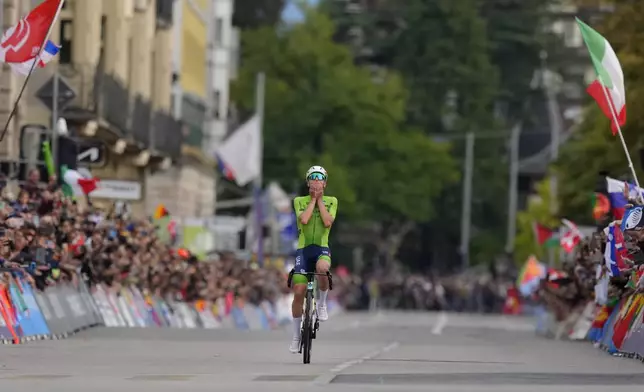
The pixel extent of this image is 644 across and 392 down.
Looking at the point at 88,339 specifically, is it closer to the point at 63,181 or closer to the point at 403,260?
the point at 63,181

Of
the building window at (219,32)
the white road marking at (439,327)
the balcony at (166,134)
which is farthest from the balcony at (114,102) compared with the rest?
the building window at (219,32)

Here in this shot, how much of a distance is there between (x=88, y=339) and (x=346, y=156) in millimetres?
72659

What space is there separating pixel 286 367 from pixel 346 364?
1.08 m

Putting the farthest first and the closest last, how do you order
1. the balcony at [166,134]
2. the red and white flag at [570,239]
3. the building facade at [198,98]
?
the building facade at [198,98]
the balcony at [166,134]
the red and white flag at [570,239]

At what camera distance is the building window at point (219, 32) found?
93.9 metres

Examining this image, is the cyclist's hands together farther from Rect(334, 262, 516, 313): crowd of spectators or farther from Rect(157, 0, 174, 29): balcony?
Rect(334, 262, 516, 313): crowd of spectators

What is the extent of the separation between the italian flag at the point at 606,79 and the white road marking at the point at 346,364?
4.84 metres

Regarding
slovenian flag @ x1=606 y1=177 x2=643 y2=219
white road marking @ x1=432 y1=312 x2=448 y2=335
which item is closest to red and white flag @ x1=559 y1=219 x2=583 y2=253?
white road marking @ x1=432 y1=312 x2=448 y2=335

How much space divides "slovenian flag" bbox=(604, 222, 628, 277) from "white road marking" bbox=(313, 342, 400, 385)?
3154 mm

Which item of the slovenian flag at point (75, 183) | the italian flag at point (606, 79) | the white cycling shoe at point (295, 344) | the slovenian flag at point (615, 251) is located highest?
the italian flag at point (606, 79)

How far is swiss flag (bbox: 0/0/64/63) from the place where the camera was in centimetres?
3575

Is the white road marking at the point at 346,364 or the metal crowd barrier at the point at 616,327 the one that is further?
the metal crowd barrier at the point at 616,327

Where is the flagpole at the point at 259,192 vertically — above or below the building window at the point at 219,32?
below

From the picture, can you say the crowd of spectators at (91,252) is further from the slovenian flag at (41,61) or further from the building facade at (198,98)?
the building facade at (198,98)
